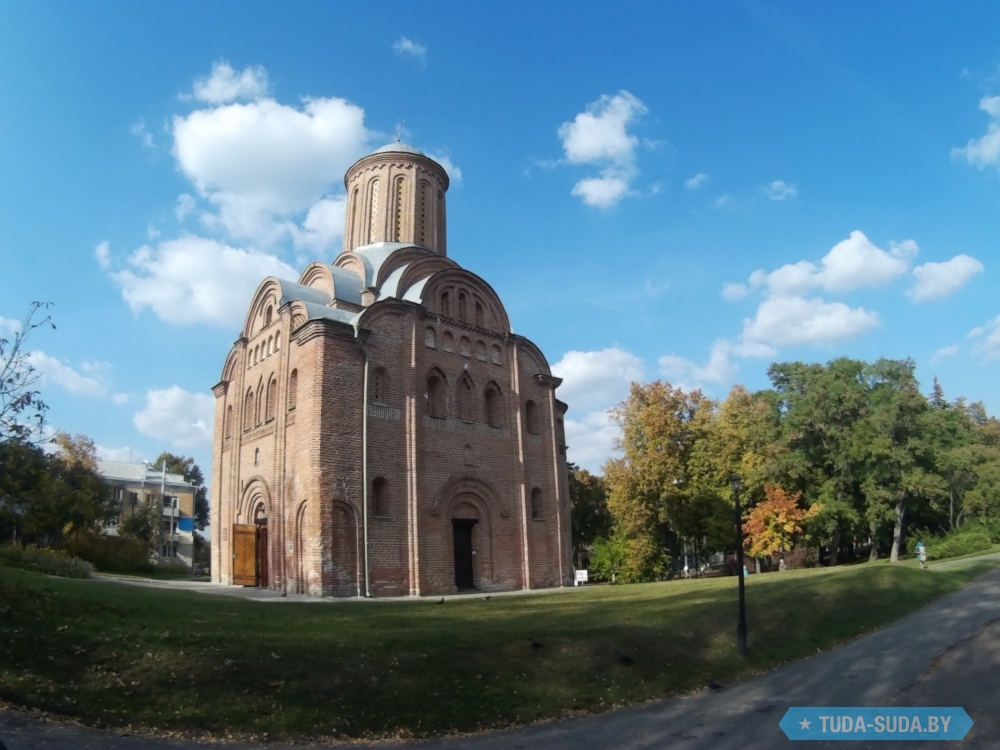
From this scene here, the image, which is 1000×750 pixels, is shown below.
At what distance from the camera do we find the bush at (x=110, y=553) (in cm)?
3412

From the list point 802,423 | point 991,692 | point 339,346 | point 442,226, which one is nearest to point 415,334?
point 339,346

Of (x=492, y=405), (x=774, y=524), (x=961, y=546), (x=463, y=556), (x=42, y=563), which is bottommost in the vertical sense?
(x=961, y=546)

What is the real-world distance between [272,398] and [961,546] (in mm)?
34615

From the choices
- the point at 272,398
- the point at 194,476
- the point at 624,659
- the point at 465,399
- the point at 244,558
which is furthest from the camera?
the point at 194,476

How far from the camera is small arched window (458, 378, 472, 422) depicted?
24.7 metres

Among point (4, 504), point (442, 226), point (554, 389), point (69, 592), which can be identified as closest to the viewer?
point (69, 592)

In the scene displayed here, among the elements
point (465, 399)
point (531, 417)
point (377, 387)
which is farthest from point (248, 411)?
point (531, 417)

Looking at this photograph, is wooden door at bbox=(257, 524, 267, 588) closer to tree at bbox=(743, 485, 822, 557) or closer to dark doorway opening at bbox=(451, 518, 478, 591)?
dark doorway opening at bbox=(451, 518, 478, 591)

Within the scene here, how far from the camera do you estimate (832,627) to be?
14.5 meters

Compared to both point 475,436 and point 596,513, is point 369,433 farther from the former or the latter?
point 596,513

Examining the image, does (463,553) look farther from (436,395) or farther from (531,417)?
(531,417)

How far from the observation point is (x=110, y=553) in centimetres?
3534

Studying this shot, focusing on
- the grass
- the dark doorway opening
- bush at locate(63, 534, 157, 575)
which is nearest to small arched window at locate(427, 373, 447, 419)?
the dark doorway opening

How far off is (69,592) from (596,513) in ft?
124
